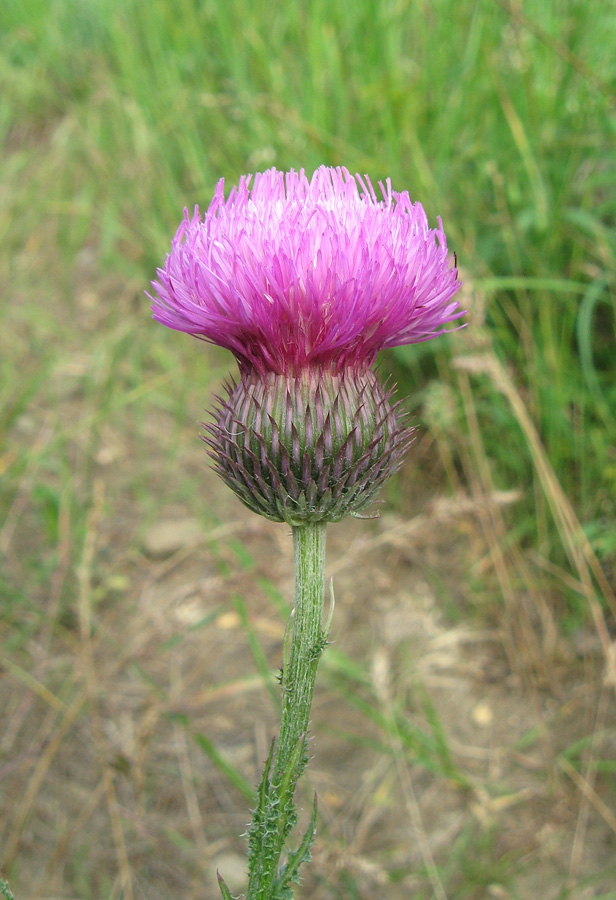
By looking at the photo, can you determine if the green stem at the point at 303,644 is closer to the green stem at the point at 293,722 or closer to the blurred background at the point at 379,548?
the green stem at the point at 293,722

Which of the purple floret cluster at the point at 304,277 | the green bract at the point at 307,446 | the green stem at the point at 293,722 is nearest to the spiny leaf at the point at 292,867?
the green stem at the point at 293,722

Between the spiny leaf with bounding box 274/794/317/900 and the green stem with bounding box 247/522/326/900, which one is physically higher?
the green stem with bounding box 247/522/326/900

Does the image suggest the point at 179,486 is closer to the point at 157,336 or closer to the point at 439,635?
the point at 157,336

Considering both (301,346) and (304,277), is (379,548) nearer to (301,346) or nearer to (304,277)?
(301,346)

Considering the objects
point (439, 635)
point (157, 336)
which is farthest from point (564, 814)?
point (157, 336)

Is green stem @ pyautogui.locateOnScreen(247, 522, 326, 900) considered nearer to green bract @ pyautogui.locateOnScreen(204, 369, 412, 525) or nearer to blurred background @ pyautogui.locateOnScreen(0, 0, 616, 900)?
green bract @ pyautogui.locateOnScreen(204, 369, 412, 525)

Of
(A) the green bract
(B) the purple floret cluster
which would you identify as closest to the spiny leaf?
(A) the green bract

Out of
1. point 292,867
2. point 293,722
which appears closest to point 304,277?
point 293,722
